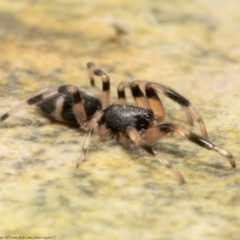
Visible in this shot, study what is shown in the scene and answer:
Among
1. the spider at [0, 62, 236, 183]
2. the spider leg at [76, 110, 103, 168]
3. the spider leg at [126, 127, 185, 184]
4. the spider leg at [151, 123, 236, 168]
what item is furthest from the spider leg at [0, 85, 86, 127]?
the spider leg at [151, 123, 236, 168]

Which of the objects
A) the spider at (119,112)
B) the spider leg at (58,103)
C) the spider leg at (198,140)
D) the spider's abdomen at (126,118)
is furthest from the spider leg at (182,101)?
the spider leg at (58,103)

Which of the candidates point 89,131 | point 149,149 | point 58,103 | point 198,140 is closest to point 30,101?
point 58,103

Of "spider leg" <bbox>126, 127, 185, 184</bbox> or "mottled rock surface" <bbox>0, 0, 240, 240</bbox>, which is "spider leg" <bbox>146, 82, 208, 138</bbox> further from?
"spider leg" <bbox>126, 127, 185, 184</bbox>

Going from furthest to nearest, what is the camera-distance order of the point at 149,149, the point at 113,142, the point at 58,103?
the point at 58,103 → the point at 113,142 → the point at 149,149

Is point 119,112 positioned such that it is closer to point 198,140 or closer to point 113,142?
point 113,142

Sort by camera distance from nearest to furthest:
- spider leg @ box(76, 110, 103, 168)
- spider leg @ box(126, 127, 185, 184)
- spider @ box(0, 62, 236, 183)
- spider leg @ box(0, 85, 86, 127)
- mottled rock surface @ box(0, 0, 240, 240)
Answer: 1. mottled rock surface @ box(0, 0, 240, 240)
2. spider leg @ box(126, 127, 185, 184)
3. spider leg @ box(76, 110, 103, 168)
4. spider @ box(0, 62, 236, 183)
5. spider leg @ box(0, 85, 86, 127)

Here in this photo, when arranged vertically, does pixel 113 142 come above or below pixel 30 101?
below

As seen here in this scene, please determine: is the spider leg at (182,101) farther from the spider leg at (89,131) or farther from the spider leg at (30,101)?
the spider leg at (30,101)
